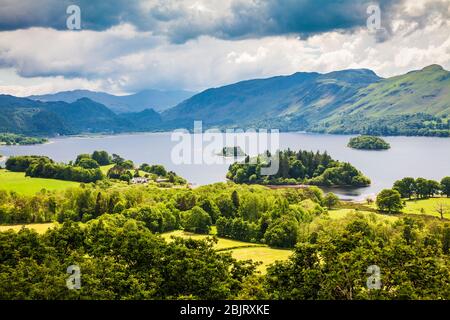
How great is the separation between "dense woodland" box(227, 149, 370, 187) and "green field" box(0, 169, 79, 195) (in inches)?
1177

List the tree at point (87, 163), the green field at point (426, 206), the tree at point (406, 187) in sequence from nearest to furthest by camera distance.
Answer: the green field at point (426, 206) → the tree at point (406, 187) → the tree at point (87, 163)

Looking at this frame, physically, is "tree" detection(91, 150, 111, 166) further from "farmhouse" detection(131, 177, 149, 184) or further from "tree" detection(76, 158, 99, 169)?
"farmhouse" detection(131, 177, 149, 184)

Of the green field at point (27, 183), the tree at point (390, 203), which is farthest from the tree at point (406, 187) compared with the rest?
the green field at point (27, 183)

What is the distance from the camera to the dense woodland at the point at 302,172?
85.4 m

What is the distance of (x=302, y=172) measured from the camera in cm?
9138

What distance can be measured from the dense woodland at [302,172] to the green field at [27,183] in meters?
29.9

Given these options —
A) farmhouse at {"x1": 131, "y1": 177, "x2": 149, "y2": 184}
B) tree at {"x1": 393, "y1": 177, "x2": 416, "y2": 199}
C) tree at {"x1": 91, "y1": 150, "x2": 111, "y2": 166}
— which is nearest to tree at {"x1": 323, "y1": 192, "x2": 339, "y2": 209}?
tree at {"x1": 393, "y1": 177, "x2": 416, "y2": 199}

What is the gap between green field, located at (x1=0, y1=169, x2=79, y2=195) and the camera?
219 ft

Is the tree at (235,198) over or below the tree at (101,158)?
below

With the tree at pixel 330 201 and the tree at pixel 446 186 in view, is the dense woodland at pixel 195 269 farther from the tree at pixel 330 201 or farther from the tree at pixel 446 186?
the tree at pixel 446 186

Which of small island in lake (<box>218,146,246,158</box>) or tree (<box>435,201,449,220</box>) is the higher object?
small island in lake (<box>218,146,246,158</box>)

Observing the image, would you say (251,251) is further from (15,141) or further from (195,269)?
(15,141)

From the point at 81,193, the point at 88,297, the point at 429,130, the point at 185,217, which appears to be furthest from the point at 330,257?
the point at 429,130
